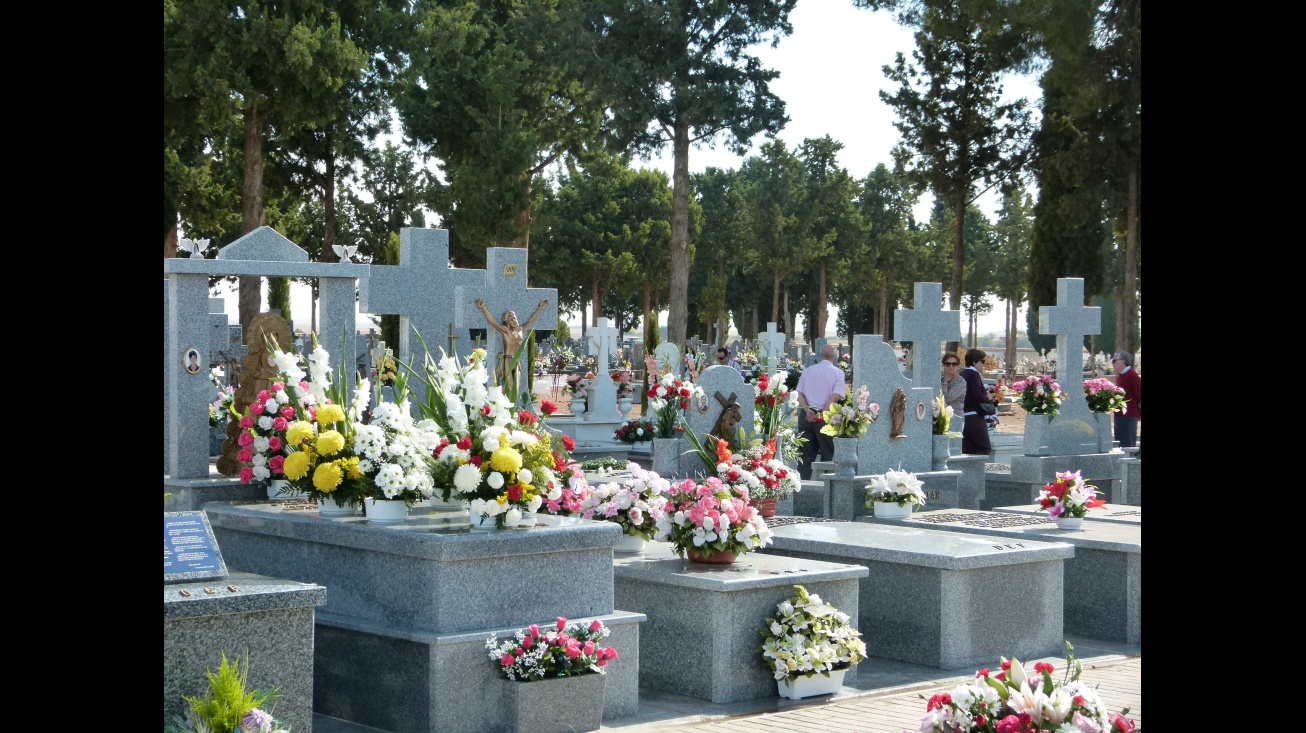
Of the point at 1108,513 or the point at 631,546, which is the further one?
the point at 1108,513

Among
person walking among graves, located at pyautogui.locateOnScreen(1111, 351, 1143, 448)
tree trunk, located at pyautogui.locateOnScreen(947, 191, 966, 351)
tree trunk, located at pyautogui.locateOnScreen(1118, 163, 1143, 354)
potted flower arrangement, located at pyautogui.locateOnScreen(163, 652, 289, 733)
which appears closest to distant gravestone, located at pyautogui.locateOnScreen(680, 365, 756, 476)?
person walking among graves, located at pyautogui.locateOnScreen(1111, 351, 1143, 448)

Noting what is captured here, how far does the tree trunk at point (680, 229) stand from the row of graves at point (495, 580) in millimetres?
16965

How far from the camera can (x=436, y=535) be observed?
643 cm

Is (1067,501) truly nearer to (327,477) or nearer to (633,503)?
(633,503)

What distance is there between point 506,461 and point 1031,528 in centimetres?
469

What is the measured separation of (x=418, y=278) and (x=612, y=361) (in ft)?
90.3

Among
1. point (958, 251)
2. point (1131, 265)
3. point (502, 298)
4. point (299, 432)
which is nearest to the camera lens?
point (299, 432)

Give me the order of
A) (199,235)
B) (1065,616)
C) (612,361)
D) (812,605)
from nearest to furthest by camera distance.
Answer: (812,605) → (1065,616) → (199,235) → (612,361)

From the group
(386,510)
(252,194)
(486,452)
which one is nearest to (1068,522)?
(486,452)

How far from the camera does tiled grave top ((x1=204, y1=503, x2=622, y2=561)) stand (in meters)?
6.34

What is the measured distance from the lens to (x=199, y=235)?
2939 centimetres

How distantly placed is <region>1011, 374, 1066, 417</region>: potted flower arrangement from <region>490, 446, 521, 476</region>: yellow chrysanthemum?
9475 millimetres
